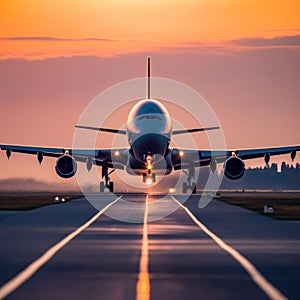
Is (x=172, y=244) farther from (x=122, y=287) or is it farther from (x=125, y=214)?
(x=125, y=214)

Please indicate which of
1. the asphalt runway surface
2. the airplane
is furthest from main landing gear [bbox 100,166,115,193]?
the asphalt runway surface

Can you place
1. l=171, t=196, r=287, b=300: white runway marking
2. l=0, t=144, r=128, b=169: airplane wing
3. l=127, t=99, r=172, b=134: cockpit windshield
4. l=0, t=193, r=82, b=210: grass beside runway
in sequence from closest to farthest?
l=171, t=196, r=287, b=300: white runway marking, l=0, t=193, r=82, b=210: grass beside runway, l=127, t=99, r=172, b=134: cockpit windshield, l=0, t=144, r=128, b=169: airplane wing

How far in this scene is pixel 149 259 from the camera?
85.9 feet

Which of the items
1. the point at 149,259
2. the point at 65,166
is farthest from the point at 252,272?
the point at 65,166

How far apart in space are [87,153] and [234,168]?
13599mm

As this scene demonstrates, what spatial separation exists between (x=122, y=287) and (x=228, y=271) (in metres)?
3.70

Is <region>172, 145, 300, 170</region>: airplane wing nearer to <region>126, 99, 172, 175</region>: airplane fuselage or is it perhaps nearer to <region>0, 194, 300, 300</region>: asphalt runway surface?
<region>126, 99, 172, 175</region>: airplane fuselage

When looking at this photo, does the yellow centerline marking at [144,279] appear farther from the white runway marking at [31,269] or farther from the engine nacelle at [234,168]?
the engine nacelle at [234,168]

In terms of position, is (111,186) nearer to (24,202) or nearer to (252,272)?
(24,202)

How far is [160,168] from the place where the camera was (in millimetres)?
89312

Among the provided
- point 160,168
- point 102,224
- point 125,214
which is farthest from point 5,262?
point 160,168

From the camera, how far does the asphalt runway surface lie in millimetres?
19625

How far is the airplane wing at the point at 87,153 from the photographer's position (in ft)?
307

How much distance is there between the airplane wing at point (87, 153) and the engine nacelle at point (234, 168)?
8.72m
